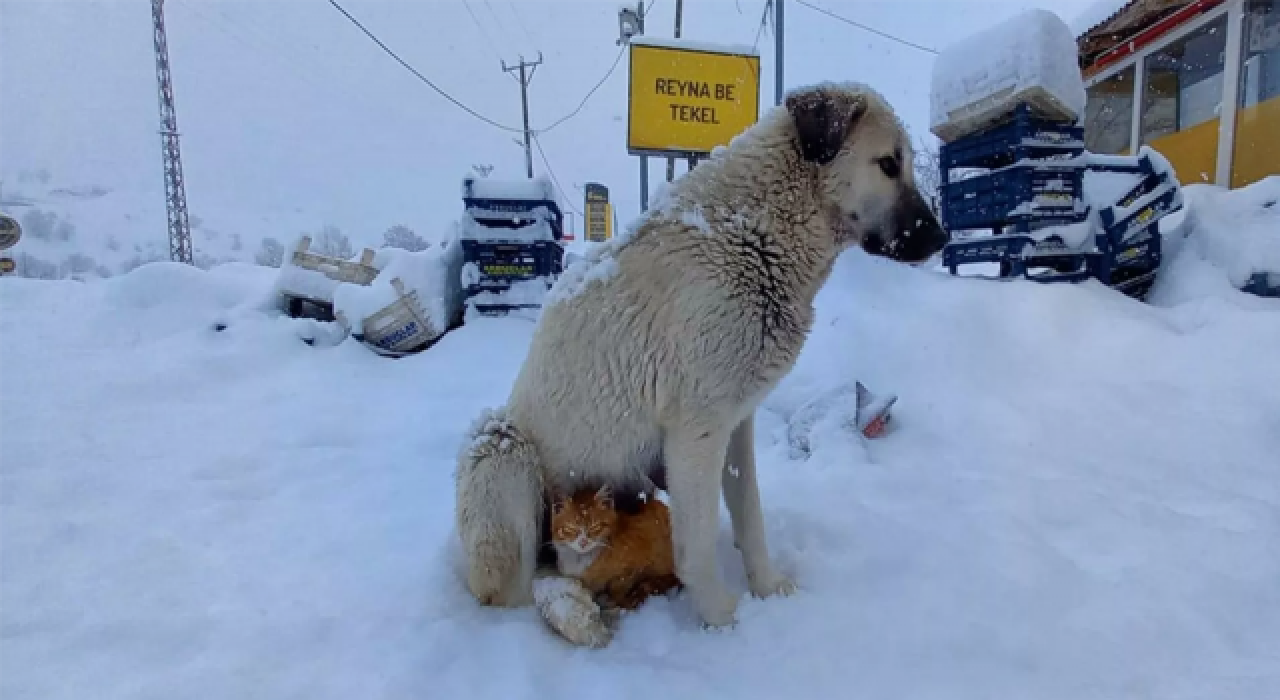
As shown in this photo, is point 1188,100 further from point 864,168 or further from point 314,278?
point 314,278

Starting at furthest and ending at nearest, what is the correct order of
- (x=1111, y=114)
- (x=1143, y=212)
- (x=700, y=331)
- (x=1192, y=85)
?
(x=1111, y=114) < (x=1192, y=85) < (x=1143, y=212) < (x=700, y=331)

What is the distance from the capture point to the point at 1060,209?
4.99m

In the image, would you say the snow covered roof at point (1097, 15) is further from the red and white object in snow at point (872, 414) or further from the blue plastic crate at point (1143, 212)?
the red and white object in snow at point (872, 414)

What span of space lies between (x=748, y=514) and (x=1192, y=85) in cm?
1115

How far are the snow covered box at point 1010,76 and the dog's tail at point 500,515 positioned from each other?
496 cm

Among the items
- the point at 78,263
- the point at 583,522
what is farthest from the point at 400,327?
the point at 78,263

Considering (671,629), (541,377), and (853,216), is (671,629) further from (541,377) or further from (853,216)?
(853,216)

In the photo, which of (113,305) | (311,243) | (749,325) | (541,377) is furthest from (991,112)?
(113,305)

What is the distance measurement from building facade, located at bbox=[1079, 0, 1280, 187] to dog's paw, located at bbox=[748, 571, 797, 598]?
832cm

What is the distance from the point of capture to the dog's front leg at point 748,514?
6.44ft

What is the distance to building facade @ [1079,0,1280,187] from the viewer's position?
24.8 feet

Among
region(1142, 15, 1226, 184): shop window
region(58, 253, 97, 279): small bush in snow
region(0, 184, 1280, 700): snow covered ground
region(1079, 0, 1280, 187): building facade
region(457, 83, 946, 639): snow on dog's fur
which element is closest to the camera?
region(0, 184, 1280, 700): snow covered ground


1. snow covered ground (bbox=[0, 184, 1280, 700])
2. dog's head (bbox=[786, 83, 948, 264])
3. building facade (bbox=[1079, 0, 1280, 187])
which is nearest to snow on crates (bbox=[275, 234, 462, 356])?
snow covered ground (bbox=[0, 184, 1280, 700])

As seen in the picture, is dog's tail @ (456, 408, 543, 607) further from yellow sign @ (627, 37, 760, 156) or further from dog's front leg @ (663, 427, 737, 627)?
yellow sign @ (627, 37, 760, 156)
